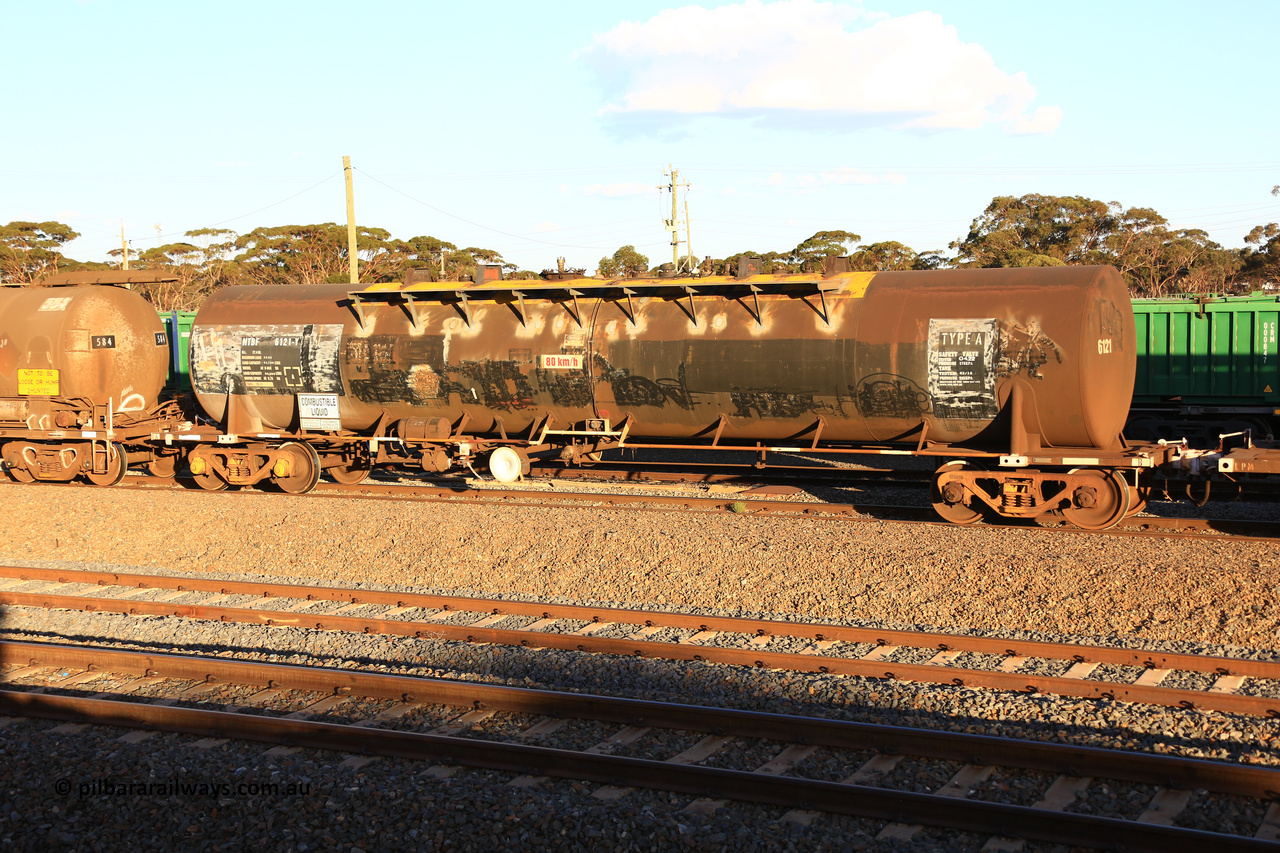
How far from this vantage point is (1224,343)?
1911 cm

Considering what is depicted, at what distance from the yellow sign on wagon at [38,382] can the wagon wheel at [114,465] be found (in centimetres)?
134

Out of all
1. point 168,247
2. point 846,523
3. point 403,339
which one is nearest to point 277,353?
point 403,339

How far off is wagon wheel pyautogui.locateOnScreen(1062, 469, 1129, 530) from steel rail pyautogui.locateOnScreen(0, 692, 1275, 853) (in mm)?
8179

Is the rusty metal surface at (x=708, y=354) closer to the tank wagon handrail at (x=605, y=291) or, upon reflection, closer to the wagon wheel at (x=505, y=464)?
the tank wagon handrail at (x=605, y=291)

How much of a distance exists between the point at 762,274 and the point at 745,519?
11.6 ft

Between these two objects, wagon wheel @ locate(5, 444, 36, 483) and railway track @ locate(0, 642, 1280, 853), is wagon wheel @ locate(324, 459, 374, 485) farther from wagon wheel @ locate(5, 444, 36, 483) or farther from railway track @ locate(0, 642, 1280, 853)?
railway track @ locate(0, 642, 1280, 853)

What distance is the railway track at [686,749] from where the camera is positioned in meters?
5.09

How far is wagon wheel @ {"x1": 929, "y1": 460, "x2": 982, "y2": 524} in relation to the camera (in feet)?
41.9

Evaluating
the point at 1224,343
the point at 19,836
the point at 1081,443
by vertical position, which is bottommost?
the point at 19,836

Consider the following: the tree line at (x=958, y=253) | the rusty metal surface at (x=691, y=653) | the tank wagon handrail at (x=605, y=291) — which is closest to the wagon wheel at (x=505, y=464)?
the tank wagon handrail at (x=605, y=291)

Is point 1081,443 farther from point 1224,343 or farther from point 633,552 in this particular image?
point 1224,343

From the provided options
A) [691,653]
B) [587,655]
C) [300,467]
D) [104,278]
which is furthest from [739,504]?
[104,278]

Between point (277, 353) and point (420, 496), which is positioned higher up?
point (277, 353)

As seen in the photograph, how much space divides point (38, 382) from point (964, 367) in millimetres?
15599
